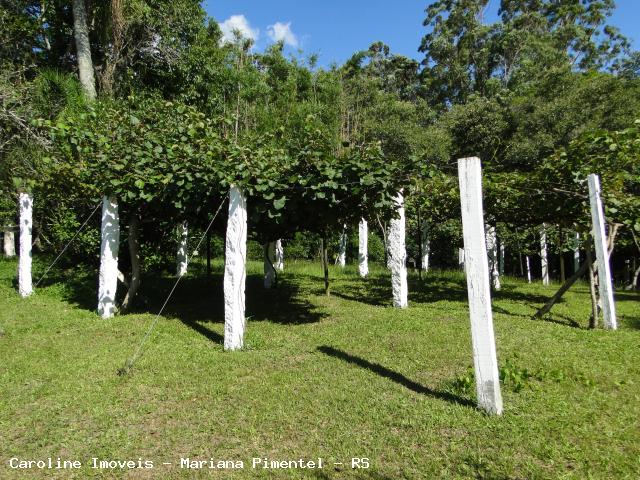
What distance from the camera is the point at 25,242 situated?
338 inches

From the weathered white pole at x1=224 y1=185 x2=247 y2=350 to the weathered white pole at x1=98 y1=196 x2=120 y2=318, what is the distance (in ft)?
8.59

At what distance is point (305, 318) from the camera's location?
7.21 m

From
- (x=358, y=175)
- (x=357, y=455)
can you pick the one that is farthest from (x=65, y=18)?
(x=357, y=455)

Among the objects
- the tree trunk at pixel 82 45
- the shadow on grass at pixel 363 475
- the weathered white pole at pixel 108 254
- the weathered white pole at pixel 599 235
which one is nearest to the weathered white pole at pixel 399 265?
the weathered white pole at pixel 599 235

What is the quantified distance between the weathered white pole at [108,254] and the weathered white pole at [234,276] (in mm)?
2620

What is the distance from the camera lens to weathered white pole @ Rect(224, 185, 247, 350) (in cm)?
533

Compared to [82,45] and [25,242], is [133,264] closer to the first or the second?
[25,242]

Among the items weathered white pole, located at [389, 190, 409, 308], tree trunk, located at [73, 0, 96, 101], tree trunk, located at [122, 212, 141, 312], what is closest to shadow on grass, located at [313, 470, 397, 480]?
weathered white pole, located at [389, 190, 409, 308]

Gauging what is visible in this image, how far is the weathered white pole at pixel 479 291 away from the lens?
11.1ft

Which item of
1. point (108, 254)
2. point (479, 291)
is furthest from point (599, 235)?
point (108, 254)

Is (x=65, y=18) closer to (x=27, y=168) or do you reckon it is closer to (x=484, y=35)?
(x=27, y=168)

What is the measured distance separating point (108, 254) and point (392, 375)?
4819 millimetres

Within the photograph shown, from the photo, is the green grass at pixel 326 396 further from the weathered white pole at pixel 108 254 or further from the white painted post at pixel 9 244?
the white painted post at pixel 9 244

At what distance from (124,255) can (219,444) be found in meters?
7.76
